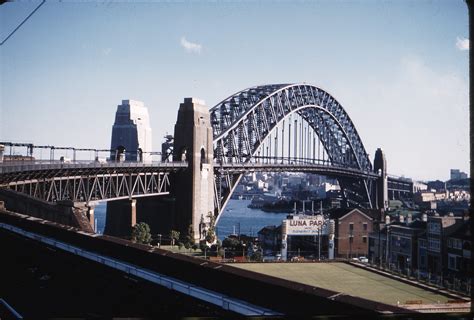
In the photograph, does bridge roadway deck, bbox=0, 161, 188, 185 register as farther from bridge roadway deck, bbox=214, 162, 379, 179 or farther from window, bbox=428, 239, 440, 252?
window, bbox=428, 239, 440, 252

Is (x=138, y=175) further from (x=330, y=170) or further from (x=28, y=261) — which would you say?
(x=330, y=170)

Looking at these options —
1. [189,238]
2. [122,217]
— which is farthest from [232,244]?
[122,217]

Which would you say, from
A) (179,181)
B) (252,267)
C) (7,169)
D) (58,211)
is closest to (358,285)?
(252,267)

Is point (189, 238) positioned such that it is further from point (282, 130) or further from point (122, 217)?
point (282, 130)

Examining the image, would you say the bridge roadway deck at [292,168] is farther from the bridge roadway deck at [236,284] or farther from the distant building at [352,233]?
the bridge roadway deck at [236,284]

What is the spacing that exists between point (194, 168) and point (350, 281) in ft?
76.6

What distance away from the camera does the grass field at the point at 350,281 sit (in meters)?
23.2

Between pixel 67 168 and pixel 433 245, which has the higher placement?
pixel 67 168

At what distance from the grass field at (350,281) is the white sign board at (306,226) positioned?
11358 mm

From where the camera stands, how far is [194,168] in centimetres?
4775

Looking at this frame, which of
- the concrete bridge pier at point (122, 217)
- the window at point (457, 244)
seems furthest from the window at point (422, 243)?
the concrete bridge pier at point (122, 217)

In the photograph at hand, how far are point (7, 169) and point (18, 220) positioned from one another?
1328 centimetres

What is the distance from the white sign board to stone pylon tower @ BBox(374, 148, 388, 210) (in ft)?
195

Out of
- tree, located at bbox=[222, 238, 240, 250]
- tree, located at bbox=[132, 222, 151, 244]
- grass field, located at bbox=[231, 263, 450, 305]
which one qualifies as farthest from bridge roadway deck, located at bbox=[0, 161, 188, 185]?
grass field, located at bbox=[231, 263, 450, 305]
